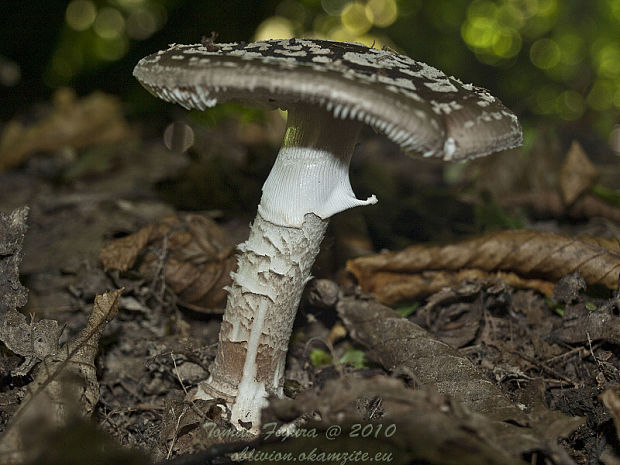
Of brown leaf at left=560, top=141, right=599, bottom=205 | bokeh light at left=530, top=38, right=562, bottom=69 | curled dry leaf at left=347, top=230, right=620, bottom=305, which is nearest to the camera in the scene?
curled dry leaf at left=347, top=230, right=620, bottom=305

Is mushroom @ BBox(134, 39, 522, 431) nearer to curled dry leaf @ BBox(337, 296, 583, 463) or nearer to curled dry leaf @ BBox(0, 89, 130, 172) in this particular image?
curled dry leaf @ BBox(337, 296, 583, 463)

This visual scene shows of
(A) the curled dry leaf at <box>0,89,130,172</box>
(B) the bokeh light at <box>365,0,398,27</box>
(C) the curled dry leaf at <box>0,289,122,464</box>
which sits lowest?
(A) the curled dry leaf at <box>0,89,130,172</box>

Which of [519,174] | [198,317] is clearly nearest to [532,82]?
[519,174]

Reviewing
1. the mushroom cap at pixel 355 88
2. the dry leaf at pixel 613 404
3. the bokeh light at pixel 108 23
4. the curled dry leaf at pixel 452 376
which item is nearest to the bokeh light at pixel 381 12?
the bokeh light at pixel 108 23

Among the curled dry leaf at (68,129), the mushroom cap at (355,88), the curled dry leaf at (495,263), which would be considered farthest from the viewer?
the curled dry leaf at (68,129)

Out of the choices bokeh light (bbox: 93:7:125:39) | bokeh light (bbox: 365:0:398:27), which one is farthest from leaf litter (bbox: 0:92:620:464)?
bokeh light (bbox: 365:0:398:27)

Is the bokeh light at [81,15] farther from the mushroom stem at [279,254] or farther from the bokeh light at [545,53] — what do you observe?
the bokeh light at [545,53]

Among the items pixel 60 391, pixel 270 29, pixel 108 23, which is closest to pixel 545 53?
pixel 270 29

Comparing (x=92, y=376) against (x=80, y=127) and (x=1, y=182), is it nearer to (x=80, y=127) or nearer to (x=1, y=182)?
(x=1, y=182)
